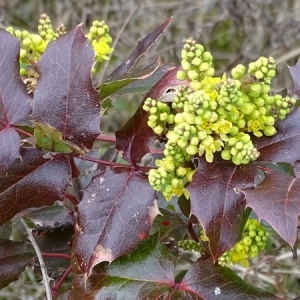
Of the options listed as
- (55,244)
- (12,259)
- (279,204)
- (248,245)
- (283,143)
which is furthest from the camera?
(55,244)

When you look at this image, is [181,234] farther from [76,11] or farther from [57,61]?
[76,11]

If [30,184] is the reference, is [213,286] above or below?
below

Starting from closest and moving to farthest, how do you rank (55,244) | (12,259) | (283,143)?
(283,143)
(12,259)
(55,244)

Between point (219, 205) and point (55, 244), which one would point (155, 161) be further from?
point (55, 244)

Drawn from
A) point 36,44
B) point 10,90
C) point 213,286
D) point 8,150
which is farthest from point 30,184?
point 213,286

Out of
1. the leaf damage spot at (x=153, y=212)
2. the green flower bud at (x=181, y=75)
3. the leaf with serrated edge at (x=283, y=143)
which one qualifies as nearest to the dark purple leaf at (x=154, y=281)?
the leaf damage spot at (x=153, y=212)

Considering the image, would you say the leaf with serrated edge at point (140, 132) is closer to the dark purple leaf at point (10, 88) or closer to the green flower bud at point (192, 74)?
the green flower bud at point (192, 74)

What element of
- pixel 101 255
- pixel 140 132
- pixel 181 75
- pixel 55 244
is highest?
pixel 181 75

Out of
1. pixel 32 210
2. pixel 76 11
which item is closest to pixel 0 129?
pixel 32 210
